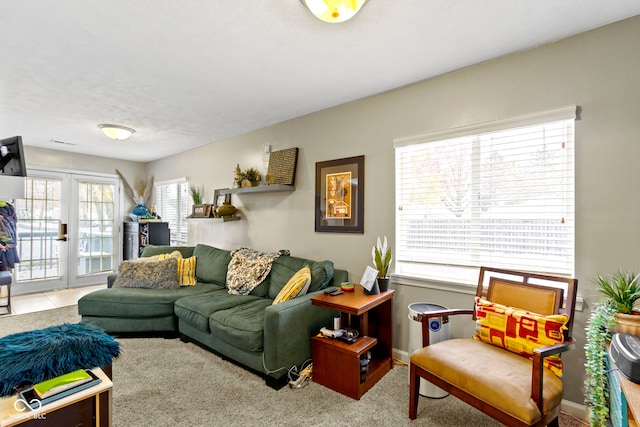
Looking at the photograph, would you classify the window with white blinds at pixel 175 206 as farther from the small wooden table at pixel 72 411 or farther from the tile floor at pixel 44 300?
the small wooden table at pixel 72 411

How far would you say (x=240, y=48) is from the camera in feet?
6.88

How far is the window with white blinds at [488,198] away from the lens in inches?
80.0

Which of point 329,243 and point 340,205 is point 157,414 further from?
point 340,205

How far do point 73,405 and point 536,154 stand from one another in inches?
117

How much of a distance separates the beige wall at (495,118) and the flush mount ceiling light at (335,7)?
126 centimetres

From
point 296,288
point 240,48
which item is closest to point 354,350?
point 296,288

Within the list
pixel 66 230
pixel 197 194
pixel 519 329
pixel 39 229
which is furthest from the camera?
pixel 66 230

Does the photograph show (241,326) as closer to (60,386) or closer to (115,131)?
(60,386)

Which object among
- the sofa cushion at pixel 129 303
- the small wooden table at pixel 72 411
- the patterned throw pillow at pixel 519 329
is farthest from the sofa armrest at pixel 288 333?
the sofa cushion at pixel 129 303

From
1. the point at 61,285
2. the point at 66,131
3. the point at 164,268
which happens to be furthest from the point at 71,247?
the point at 164,268

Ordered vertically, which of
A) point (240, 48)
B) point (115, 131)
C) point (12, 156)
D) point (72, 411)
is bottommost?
point (72, 411)

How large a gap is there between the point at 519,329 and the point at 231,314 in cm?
215

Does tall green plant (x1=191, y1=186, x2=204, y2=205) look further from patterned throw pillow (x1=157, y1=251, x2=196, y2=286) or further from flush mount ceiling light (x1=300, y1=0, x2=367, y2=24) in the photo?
flush mount ceiling light (x1=300, y1=0, x2=367, y2=24)

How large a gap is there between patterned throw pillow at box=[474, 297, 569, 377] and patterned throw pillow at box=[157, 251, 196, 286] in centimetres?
321
